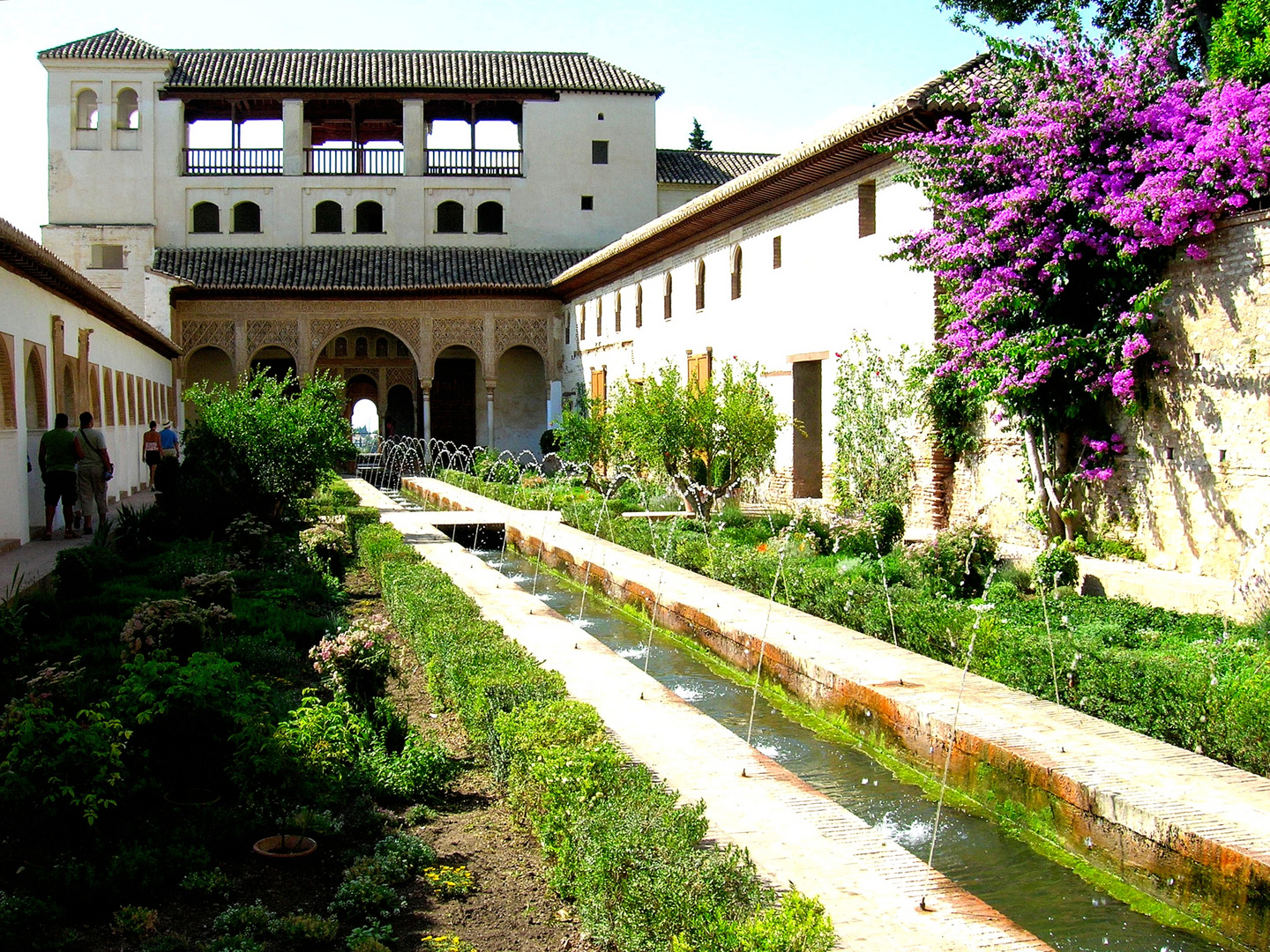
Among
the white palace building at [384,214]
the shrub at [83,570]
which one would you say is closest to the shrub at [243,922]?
the shrub at [83,570]

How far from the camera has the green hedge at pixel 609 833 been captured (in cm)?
333

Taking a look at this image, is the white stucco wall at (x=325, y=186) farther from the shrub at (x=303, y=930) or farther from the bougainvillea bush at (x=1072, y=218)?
the shrub at (x=303, y=930)

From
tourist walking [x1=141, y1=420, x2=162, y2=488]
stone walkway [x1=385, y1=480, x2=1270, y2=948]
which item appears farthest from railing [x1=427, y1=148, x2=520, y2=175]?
stone walkway [x1=385, y1=480, x2=1270, y2=948]

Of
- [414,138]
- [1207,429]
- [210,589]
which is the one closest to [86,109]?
[414,138]

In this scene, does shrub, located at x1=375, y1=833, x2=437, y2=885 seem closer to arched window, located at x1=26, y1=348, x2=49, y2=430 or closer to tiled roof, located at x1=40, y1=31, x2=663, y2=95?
arched window, located at x1=26, y1=348, x2=49, y2=430

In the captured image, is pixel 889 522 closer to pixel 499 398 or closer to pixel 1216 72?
pixel 1216 72

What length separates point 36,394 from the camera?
14.4m

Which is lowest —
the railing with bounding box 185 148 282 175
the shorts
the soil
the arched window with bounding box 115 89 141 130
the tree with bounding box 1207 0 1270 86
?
the soil

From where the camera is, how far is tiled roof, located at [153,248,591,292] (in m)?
29.7

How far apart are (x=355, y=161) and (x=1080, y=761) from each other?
29989mm

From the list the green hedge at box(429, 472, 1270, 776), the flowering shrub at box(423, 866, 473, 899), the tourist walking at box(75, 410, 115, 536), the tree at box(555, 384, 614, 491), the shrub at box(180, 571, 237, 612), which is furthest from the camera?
the tree at box(555, 384, 614, 491)

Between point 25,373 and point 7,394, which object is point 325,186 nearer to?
point 25,373

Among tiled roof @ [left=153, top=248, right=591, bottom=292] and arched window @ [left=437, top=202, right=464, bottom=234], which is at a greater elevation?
arched window @ [left=437, top=202, right=464, bottom=234]

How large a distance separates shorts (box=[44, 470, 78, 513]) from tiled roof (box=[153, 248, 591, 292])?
16763 millimetres
